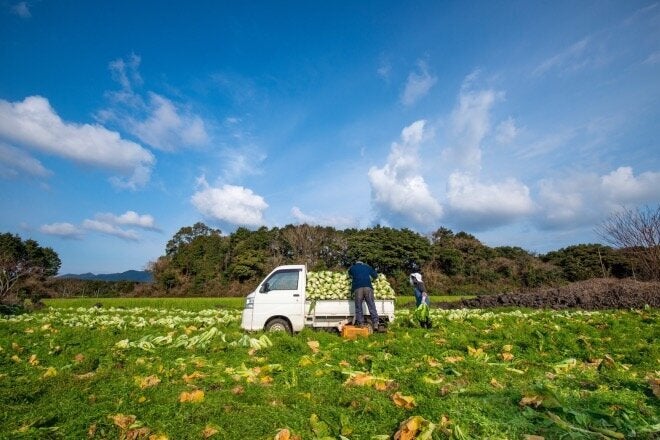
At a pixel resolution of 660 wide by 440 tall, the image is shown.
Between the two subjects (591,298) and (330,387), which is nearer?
(330,387)

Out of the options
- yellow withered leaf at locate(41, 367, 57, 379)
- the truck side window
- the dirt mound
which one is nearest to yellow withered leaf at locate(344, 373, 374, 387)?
yellow withered leaf at locate(41, 367, 57, 379)

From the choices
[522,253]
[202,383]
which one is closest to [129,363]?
[202,383]

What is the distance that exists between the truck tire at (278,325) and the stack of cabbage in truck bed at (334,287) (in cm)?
194

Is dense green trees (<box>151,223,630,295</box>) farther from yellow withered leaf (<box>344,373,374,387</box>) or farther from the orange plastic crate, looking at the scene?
yellow withered leaf (<box>344,373,374,387</box>)

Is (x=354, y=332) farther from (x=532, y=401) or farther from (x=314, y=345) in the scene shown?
(x=532, y=401)

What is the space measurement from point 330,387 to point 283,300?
243 inches

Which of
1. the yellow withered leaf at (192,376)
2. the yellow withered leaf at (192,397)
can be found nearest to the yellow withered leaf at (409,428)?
the yellow withered leaf at (192,397)

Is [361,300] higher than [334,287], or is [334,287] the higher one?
[334,287]

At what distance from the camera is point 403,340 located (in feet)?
30.2

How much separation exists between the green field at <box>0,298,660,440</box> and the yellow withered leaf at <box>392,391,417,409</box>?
0.09 ft

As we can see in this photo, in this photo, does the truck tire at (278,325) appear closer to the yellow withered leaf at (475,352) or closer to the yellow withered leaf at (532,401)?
the yellow withered leaf at (475,352)

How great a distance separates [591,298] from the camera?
2233 centimetres

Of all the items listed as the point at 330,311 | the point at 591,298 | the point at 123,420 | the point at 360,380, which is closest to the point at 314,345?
the point at 360,380

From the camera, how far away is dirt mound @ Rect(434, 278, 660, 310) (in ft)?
67.8
